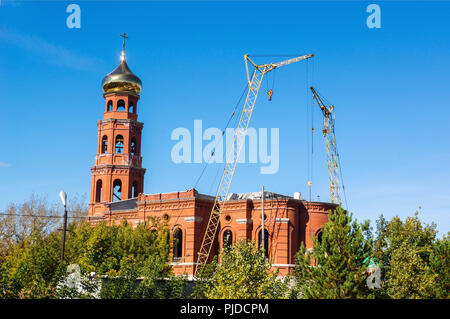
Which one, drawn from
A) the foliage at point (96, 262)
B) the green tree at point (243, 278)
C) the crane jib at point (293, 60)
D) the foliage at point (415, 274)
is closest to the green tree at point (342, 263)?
the green tree at point (243, 278)

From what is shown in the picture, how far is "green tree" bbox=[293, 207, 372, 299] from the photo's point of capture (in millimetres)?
27594

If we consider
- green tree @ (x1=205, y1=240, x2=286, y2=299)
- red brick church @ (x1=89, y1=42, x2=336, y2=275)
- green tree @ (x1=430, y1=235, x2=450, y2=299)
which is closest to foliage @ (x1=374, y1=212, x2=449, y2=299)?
green tree @ (x1=430, y1=235, x2=450, y2=299)

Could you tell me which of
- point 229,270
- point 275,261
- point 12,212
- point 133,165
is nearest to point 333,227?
point 229,270

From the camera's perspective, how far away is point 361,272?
27891 mm

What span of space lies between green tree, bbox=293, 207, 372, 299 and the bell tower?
3688 centimetres

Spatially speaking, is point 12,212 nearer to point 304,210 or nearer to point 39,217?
point 39,217

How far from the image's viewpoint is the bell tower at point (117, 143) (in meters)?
61.8

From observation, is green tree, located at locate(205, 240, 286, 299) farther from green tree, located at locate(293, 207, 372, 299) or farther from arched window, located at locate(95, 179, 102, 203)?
arched window, located at locate(95, 179, 102, 203)

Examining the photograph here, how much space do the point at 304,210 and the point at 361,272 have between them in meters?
22.5

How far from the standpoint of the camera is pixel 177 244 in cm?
5262

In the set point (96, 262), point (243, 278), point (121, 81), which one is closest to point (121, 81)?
point (121, 81)

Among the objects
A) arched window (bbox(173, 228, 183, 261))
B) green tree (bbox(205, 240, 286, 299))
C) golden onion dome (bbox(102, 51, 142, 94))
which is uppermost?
golden onion dome (bbox(102, 51, 142, 94))

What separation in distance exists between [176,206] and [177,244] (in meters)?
3.75
